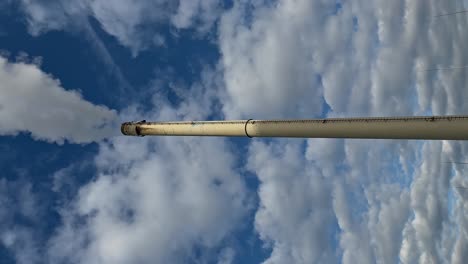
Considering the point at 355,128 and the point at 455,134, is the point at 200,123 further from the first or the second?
the point at 455,134

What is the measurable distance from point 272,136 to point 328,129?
720cm

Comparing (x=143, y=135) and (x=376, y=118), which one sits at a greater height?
(x=143, y=135)

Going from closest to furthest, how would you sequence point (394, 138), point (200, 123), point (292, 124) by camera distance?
point (394, 138), point (292, 124), point (200, 123)

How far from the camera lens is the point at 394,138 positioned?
3164 centimetres

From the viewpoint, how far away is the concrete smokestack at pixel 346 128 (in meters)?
28.8

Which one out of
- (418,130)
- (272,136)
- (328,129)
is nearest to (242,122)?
(272,136)

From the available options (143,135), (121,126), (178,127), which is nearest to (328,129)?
(178,127)

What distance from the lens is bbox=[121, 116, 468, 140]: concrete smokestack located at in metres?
28.8

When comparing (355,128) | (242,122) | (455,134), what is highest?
(242,122)

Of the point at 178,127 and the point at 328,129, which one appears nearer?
the point at 328,129

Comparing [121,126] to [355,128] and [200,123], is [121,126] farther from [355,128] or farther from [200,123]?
[355,128]

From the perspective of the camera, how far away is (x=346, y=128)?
111 ft

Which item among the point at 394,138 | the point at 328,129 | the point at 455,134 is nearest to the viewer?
the point at 455,134

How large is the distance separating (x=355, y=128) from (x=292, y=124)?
6.38m
